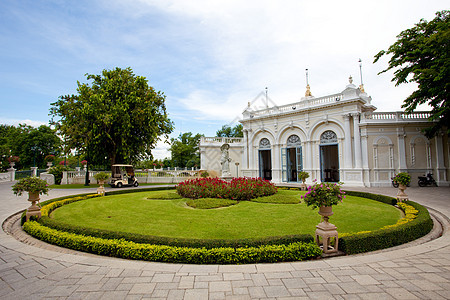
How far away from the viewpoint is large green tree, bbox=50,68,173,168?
19.4 meters

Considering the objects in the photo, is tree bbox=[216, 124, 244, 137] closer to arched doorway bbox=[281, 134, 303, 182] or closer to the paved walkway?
arched doorway bbox=[281, 134, 303, 182]

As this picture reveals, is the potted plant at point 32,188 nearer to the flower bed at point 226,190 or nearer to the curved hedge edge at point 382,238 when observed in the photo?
the flower bed at point 226,190

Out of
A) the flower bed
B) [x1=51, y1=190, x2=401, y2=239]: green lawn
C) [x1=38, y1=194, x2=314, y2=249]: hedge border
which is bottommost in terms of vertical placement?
[x1=51, y1=190, x2=401, y2=239]: green lawn

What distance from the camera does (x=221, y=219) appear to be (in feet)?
25.6

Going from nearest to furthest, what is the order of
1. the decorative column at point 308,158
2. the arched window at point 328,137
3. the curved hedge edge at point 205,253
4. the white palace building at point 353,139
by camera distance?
the curved hedge edge at point 205,253, the white palace building at point 353,139, the arched window at point 328,137, the decorative column at point 308,158

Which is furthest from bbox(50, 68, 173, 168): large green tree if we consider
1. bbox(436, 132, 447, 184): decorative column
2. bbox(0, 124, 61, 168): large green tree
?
bbox(0, 124, 61, 168): large green tree

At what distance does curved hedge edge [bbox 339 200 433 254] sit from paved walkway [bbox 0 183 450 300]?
1.67 ft

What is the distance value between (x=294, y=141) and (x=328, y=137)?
3389mm

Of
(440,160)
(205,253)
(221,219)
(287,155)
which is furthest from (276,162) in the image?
(205,253)

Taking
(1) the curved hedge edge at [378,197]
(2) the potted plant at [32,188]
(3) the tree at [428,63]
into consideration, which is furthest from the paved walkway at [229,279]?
(3) the tree at [428,63]

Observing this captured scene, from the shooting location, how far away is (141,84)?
2159 cm

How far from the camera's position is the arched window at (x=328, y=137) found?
21.0 metres

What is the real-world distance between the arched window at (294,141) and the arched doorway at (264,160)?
256 centimetres

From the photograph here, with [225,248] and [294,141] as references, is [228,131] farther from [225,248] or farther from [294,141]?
[225,248]
